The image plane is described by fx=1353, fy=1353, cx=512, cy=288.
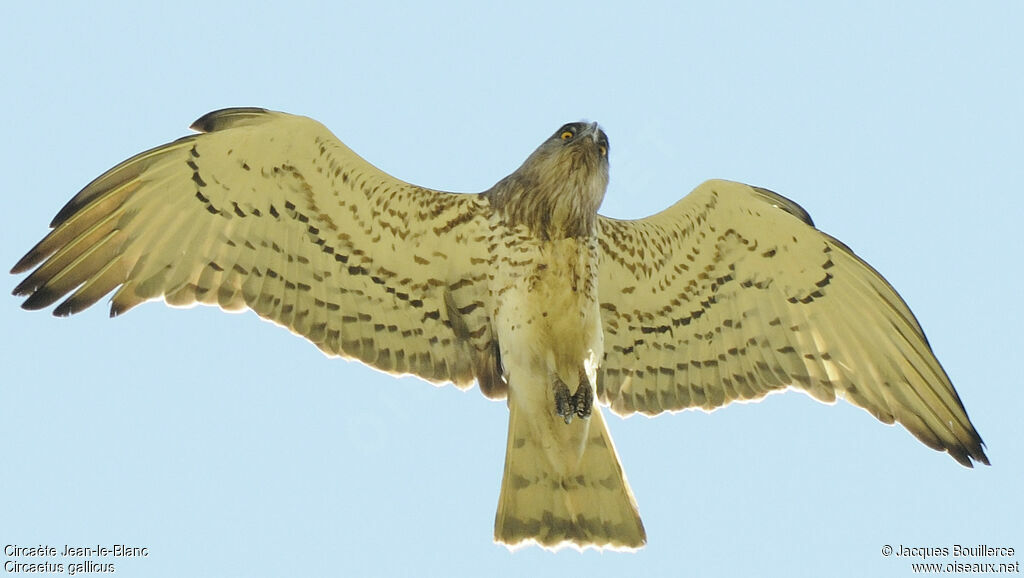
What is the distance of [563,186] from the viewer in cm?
959

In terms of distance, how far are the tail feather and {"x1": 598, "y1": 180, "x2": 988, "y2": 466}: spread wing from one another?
0.76 m

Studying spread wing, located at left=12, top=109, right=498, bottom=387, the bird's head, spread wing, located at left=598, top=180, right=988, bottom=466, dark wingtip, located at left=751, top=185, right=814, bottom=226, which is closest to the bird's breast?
the bird's head

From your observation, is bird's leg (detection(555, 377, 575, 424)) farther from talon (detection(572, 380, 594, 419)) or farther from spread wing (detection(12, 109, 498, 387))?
spread wing (detection(12, 109, 498, 387))

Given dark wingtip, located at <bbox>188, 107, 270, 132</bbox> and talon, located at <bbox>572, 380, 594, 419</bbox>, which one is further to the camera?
talon, located at <bbox>572, 380, 594, 419</bbox>

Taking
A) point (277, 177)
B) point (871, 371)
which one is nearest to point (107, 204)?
point (277, 177)

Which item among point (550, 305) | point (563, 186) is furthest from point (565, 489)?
point (563, 186)

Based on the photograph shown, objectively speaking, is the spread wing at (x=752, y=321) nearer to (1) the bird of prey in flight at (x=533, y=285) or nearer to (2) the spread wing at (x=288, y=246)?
(1) the bird of prey in flight at (x=533, y=285)

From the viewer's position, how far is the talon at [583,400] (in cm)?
955

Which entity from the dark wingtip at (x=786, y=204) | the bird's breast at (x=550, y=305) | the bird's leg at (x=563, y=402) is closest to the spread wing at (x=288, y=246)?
the bird's breast at (x=550, y=305)

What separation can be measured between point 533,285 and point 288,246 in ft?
5.85

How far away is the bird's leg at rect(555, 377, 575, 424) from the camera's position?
374 inches

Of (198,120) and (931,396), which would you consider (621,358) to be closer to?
(931,396)

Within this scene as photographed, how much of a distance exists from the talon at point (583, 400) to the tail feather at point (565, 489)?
0.32 feet

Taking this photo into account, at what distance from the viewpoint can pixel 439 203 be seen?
9.77 meters
